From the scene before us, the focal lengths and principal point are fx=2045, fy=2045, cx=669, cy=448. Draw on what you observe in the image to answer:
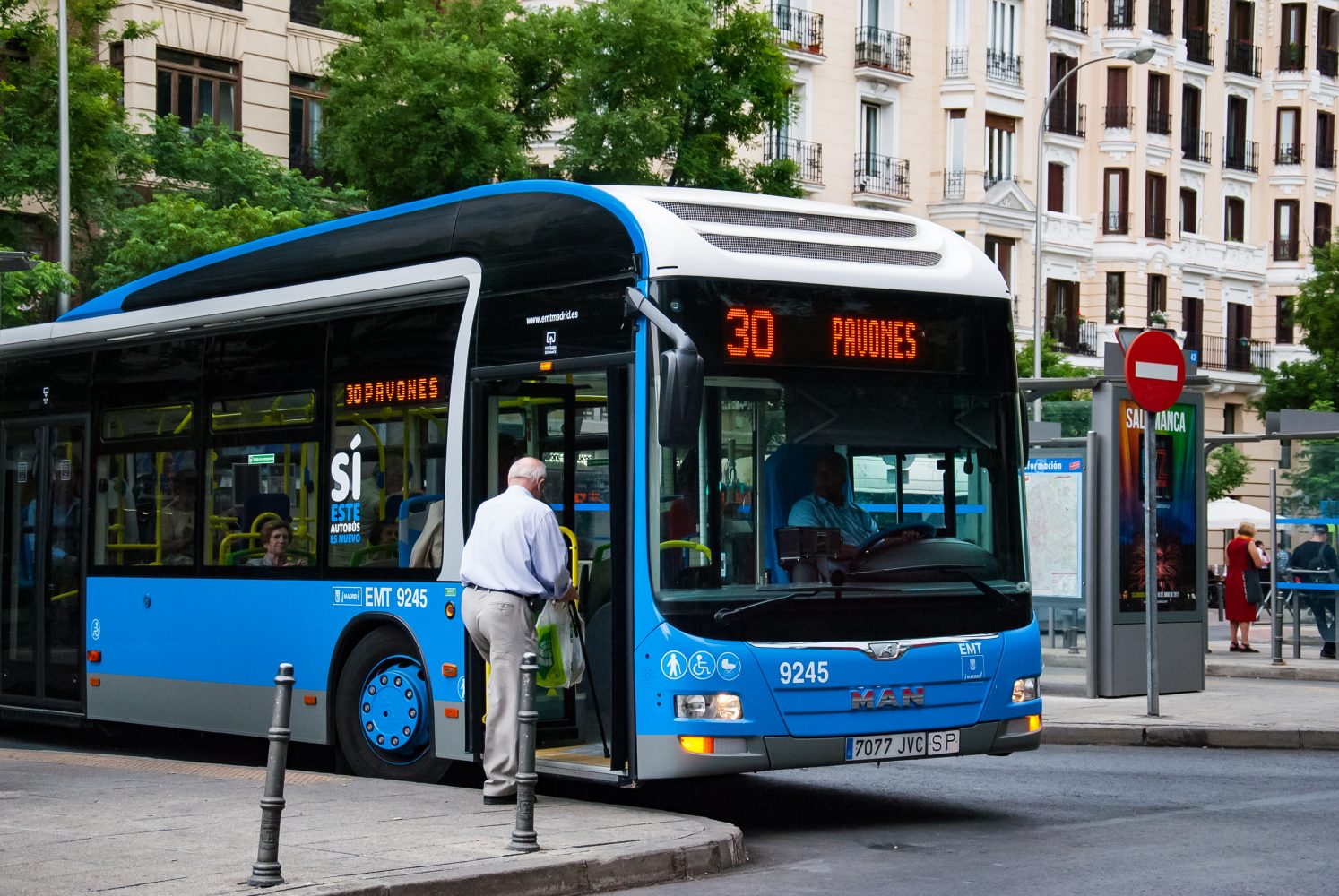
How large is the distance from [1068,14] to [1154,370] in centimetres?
4659

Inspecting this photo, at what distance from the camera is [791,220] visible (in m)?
10.3

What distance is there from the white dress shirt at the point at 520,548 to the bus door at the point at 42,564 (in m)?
5.13

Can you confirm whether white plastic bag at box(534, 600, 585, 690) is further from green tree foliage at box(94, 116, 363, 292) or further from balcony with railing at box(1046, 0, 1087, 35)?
balcony with railing at box(1046, 0, 1087, 35)

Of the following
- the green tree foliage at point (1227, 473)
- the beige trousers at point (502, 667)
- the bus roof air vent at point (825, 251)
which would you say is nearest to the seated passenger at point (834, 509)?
the bus roof air vent at point (825, 251)

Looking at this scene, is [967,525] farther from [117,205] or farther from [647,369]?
[117,205]

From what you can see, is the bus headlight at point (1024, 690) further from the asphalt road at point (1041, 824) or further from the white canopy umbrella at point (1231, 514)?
the white canopy umbrella at point (1231, 514)

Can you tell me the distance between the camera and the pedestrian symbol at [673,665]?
9414mm

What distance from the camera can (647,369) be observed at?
9.62 meters

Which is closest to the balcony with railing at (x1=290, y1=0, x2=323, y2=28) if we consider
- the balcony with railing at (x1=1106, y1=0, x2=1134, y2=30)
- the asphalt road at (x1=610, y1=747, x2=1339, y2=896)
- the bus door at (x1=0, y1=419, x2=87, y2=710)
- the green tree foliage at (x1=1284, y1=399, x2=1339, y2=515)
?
the green tree foliage at (x1=1284, y1=399, x2=1339, y2=515)

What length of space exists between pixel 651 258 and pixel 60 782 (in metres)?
4.40

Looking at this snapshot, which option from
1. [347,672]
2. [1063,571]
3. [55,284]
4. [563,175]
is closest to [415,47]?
[563,175]

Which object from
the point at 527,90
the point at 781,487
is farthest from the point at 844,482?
the point at 527,90

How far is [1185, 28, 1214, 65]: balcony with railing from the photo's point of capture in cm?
6278

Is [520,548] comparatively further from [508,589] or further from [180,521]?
[180,521]
